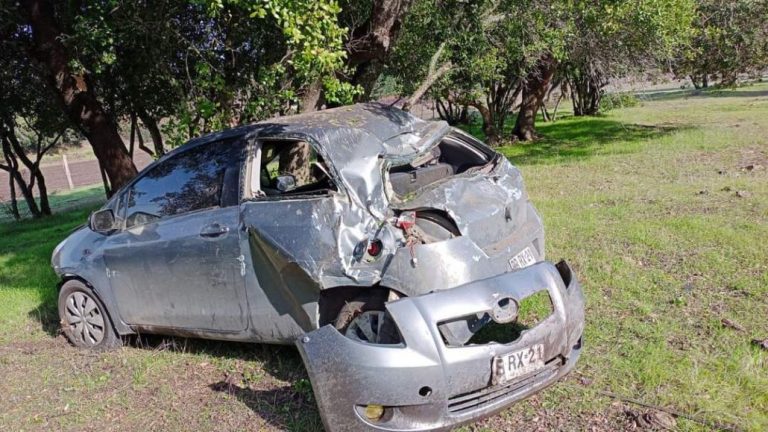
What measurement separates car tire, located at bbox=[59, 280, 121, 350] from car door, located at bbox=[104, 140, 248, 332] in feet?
1.07

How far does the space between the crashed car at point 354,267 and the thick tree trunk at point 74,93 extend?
13.4 feet

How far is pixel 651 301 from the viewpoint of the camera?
457 centimetres

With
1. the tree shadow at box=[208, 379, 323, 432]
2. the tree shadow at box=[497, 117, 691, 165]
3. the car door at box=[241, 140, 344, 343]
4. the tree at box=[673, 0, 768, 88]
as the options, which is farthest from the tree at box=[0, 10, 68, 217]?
the tree at box=[673, 0, 768, 88]

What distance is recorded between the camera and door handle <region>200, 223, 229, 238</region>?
389cm

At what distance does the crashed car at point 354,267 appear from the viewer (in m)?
2.93

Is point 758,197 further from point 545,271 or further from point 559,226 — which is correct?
point 545,271

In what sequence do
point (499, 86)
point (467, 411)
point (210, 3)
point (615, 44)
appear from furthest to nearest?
point (499, 86)
point (615, 44)
point (210, 3)
point (467, 411)

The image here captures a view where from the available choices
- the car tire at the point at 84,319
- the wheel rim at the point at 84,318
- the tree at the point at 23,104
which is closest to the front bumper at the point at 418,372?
the car tire at the point at 84,319

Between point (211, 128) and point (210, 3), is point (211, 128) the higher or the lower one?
the lower one

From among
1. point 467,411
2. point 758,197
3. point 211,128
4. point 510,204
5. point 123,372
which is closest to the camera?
point 467,411

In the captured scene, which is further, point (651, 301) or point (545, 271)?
point (651, 301)

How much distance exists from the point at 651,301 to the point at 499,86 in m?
16.4

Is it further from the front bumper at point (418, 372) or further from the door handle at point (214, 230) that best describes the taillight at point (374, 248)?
the door handle at point (214, 230)

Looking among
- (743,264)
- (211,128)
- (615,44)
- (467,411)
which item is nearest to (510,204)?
(467,411)
